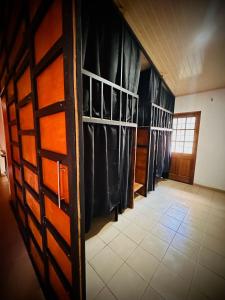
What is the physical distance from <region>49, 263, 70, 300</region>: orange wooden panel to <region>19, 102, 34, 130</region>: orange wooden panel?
1325 mm

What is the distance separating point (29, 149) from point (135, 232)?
1998mm

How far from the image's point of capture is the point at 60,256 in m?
1.01

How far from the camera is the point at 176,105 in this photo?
14.5 feet

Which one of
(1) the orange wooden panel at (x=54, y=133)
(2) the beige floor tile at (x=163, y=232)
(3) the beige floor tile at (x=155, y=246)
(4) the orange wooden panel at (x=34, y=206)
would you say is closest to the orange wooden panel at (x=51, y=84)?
(1) the orange wooden panel at (x=54, y=133)

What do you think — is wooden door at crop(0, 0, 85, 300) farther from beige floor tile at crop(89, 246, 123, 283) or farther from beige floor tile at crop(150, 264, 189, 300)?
beige floor tile at crop(150, 264, 189, 300)

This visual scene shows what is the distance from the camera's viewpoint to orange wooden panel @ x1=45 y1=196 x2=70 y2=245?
0.89 meters

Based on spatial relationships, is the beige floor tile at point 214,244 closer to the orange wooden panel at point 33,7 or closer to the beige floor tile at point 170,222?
the beige floor tile at point 170,222

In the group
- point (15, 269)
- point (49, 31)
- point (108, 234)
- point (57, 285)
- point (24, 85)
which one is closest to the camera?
point (49, 31)

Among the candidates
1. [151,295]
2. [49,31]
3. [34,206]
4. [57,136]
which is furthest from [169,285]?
[49,31]

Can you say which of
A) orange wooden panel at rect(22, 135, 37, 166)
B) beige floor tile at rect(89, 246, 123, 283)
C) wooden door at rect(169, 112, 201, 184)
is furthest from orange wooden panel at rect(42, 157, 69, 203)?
wooden door at rect(169, 112, 201, 184)

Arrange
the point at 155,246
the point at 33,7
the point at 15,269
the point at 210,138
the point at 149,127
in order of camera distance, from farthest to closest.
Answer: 1. the point at 210,138
2. the point at 149,127
3. the point at 155,246
4. the point at 15,269
5. the point at 33,7

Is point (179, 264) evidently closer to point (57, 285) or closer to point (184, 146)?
point (57, 285)

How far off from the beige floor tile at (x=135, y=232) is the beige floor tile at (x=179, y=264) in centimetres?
40

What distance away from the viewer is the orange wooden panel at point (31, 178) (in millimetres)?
1299
